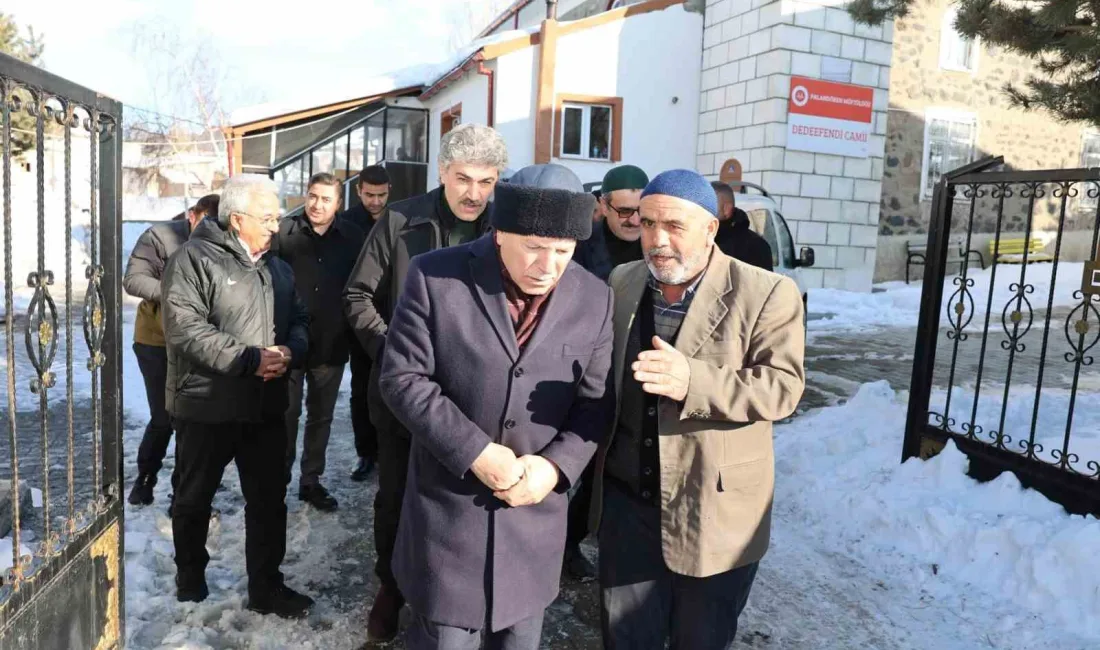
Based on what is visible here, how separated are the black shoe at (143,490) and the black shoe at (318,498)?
809mm

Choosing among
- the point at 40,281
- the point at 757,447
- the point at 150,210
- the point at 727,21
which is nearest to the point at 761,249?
the point at 757,447

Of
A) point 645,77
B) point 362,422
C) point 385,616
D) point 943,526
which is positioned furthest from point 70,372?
point 645,77

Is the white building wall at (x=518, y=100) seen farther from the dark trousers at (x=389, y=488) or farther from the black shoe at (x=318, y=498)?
the dark trousers at (x=389, y=488)

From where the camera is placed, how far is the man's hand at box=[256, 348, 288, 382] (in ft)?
11.0

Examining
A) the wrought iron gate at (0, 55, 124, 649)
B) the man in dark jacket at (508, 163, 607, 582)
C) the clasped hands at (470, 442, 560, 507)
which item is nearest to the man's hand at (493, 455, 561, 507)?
the clasped hands at (470, 442, 560, 507)

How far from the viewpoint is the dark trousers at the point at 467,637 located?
221 cm

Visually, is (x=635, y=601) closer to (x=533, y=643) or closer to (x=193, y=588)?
(x=533, y=643)

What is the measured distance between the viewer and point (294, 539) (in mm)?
4285

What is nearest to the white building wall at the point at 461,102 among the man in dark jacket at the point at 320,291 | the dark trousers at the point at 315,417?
the man in dark jacket at the point at 320,291

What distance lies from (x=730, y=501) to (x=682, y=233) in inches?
31.3

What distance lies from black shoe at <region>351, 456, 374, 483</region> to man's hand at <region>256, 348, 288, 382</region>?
1947mm

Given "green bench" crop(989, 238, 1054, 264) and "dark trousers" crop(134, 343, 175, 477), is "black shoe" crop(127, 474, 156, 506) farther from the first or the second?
"green bench" crop(989, 238, 1054, 264)

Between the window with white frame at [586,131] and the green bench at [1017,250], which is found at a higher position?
the window with white frame at [586,131]

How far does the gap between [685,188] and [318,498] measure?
10.7ft
